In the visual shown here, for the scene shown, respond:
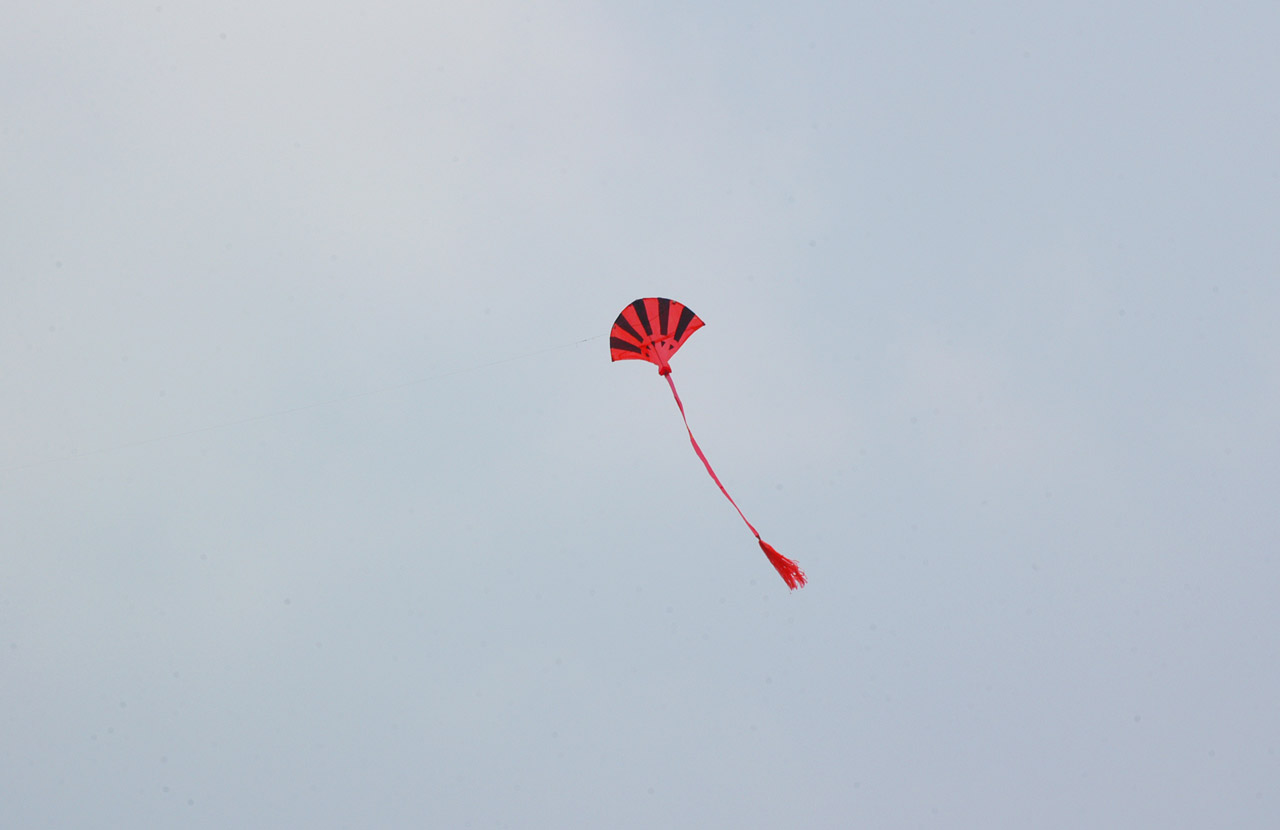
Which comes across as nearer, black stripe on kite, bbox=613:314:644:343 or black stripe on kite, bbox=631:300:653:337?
black stripe on kite, bbox=631:300:653:337

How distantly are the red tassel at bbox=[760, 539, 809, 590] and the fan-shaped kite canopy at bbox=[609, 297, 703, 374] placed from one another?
478 centimetres

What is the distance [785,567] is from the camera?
85.6 feet

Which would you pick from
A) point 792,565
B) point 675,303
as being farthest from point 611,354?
point 792,565

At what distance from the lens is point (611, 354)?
1114 inches

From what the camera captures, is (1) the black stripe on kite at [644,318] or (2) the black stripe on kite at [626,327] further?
(2) the black stripe on kite at [626,327]

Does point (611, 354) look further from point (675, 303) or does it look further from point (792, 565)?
point (792, 565)

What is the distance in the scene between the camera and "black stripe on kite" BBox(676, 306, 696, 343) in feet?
92.6

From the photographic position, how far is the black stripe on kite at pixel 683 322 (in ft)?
92.6

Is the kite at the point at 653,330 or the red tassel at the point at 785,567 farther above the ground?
the kite at the point at 653,330

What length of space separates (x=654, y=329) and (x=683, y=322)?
699 millimetres

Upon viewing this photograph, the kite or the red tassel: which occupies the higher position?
the kite

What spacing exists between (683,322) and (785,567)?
620cm

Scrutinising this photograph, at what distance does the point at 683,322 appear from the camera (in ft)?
92.7

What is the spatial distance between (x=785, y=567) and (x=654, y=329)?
6296 millimetres
